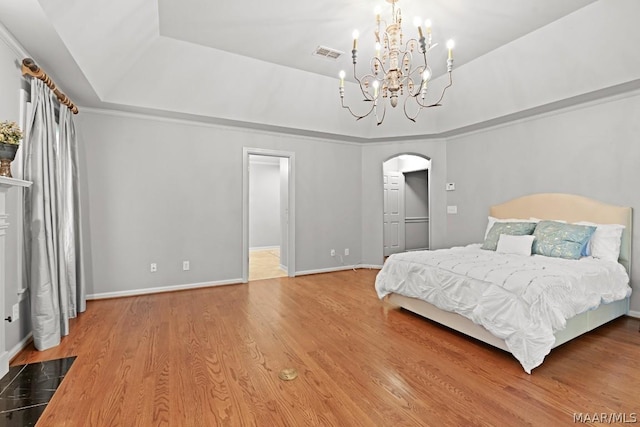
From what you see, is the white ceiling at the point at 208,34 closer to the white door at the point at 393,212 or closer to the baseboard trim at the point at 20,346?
the baseboard trim at the point at 20,346

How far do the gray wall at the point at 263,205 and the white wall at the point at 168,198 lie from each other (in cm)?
350

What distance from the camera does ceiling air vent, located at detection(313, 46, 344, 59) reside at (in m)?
3.59

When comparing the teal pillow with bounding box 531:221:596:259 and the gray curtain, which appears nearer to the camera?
the gray curtain

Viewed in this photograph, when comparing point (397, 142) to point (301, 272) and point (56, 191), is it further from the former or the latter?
point (56, 191)

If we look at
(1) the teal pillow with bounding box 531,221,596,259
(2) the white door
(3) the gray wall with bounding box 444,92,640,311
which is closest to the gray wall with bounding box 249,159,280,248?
(2) the white door

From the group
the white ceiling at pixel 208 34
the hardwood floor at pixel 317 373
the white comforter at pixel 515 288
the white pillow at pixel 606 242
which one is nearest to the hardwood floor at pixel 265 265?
the hardwood floor at pixel 317 373

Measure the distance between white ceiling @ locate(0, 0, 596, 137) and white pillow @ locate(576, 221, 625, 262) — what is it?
7.51ft

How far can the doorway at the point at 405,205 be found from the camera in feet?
24.4

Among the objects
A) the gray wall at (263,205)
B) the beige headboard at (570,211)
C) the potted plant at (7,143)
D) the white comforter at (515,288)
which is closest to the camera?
the potted plant at (7,143)

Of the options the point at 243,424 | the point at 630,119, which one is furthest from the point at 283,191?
the point at 630,119

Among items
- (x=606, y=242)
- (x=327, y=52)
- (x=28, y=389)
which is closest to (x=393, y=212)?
(x=606, y=242)

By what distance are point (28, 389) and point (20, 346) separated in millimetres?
786

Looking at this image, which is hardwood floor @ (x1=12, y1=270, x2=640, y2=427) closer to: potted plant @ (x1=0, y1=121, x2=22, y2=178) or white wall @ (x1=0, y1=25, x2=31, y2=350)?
white wall @ (x1=0, y1=25, x2=31, y2=350)

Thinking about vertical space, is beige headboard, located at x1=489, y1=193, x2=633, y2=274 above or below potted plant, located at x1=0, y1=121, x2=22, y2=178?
below
